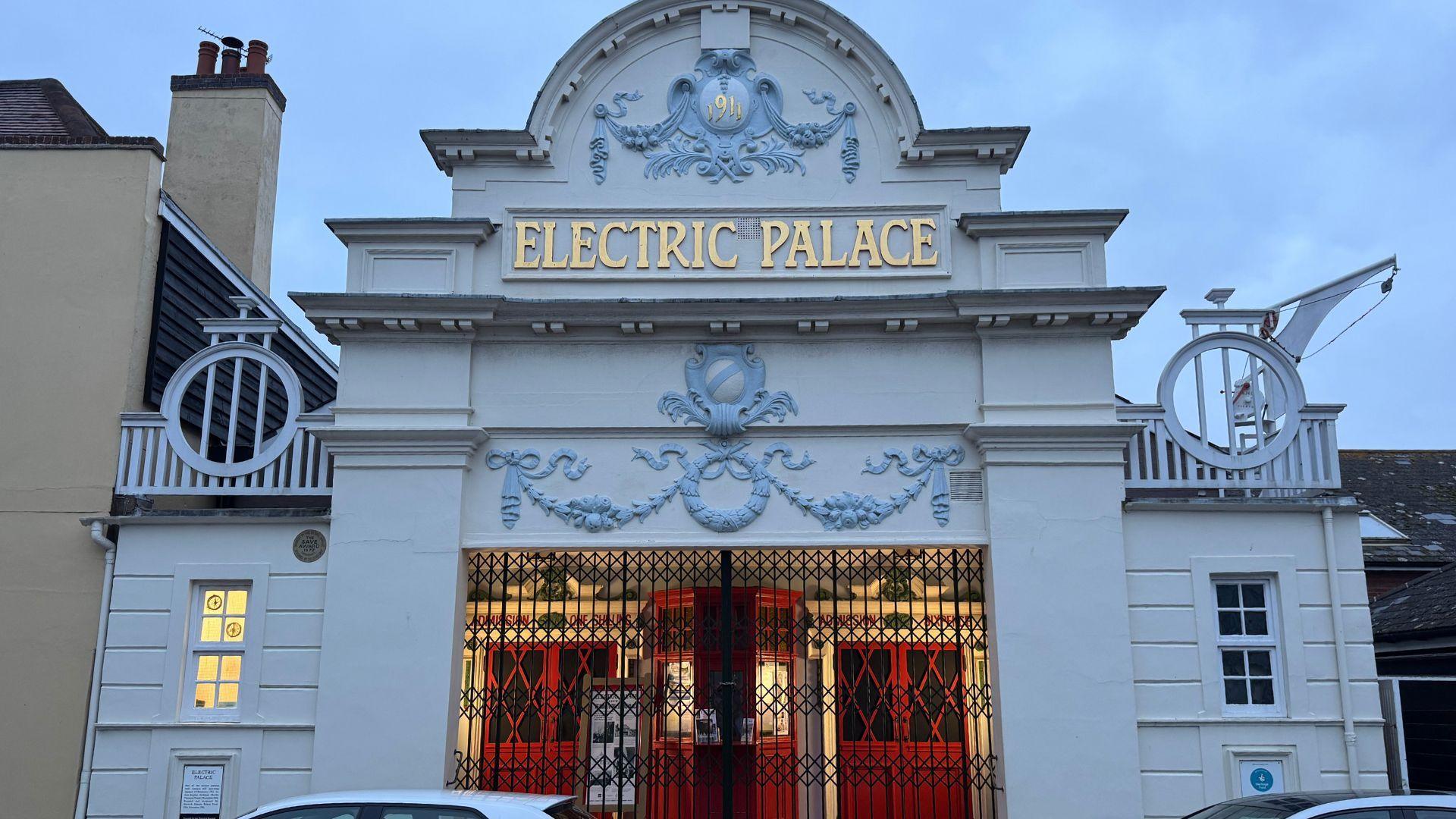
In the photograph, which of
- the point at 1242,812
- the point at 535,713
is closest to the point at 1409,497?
the point at 1242,812

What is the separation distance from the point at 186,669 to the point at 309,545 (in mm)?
1633

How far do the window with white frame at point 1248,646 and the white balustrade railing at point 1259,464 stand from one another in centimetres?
99

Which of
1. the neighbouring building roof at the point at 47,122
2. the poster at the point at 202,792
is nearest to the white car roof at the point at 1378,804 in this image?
the poster at the point at 202,792

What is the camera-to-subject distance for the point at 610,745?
1344 centimetres

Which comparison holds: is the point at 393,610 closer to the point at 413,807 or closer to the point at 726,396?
the point at 413,807

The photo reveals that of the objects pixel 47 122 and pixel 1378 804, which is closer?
pixel 1378 804

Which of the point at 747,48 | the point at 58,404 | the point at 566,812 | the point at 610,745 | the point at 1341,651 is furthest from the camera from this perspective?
the point at 610,745

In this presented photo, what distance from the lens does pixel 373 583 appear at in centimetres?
1065

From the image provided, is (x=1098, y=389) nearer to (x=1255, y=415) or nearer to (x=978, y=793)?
(x=1255, y=415)

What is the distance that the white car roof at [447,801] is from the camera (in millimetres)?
7320

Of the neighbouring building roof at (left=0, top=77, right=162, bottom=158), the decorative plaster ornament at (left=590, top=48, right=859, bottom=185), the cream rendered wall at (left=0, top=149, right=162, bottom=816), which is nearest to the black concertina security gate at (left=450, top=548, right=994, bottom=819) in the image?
the cream rendered wall at (left=0, top=149, right=162, bottom=816)

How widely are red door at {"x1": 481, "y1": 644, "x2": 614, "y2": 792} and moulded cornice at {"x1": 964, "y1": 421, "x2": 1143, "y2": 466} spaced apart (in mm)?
4290

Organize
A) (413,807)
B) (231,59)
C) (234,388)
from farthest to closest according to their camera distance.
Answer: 1. (231,59)
2. (234,388)
3. (413,807)

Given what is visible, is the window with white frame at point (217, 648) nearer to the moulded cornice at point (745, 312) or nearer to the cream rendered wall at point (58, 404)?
the cream rendered wall at point (58, 404)
